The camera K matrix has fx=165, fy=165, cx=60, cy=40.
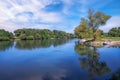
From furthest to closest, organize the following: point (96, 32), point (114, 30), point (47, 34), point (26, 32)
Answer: point (47, 34)
point (26, 32)
point (114, 30)
point (96, 32)

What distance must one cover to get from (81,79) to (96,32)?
43351 mm

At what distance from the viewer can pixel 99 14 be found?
5472cm

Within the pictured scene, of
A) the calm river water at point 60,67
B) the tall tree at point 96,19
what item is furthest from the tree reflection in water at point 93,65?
the tall tree at point 96,19

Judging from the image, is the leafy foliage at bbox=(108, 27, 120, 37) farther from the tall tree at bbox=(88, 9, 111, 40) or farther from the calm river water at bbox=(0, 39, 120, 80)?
the calm river water at bbox=(0, 39, 120, 80)

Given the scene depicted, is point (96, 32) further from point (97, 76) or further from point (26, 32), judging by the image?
point (26, 32)

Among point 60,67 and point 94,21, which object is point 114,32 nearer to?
point 94,21

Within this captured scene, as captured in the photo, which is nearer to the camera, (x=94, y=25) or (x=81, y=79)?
(x=81, y=79)

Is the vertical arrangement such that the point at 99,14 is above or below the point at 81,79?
above

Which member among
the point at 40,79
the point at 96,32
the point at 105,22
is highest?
the point at 105,22

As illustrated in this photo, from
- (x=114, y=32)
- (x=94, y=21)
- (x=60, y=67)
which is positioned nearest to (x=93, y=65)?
(x=60, y=67)

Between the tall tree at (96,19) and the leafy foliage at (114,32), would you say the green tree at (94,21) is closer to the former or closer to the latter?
the tall tree at (96,19)

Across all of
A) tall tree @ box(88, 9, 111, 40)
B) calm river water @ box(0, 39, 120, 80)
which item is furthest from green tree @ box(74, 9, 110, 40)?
calm river water @ box(0, 39, 120, 80)

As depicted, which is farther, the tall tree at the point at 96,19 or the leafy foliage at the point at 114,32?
the leafy foliage at the point at 114,32

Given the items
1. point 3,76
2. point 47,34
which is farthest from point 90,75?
point 47,34
